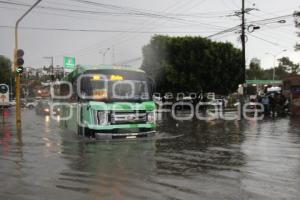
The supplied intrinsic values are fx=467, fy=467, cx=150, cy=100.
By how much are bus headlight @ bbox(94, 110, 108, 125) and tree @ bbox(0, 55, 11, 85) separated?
78.9 metres

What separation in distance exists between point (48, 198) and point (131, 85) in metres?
10.2

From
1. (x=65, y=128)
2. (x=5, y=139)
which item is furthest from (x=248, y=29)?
(x=5, y=139)

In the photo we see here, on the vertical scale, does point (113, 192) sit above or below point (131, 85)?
below

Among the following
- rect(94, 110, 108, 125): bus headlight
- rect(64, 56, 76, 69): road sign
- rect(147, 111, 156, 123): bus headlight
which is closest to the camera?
rect(94, 110, 108, 125): bus headlight

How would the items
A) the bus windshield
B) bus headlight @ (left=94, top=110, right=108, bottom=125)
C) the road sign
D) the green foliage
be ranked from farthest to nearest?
the green foliage, the road sign, the bus windshield, bus headlight @ (left=94, top=110, right=108, bottom=125)

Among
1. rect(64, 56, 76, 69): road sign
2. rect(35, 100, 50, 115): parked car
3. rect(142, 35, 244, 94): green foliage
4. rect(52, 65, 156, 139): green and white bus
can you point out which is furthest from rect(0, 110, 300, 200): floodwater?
rect(142, 35, 244, 94): green foliage

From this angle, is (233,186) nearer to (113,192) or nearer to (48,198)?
(113,192)

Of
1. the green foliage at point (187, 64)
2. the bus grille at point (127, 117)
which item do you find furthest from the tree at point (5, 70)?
the bus grille at point (127, 117)

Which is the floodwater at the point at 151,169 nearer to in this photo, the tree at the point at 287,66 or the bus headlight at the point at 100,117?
the bus headlight at the point at 100,117

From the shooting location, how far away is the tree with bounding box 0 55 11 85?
302 feet

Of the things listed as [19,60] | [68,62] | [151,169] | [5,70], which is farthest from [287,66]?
[151,169]

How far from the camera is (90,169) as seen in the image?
35.0ft

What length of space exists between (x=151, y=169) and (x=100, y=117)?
20.8 feet

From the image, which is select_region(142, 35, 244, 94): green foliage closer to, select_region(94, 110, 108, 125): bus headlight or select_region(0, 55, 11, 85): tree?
select_region(94, 110, 108, 125): bus headlight
